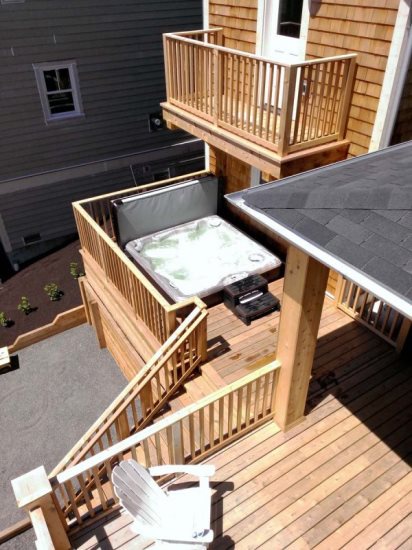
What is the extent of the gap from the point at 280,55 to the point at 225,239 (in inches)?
134

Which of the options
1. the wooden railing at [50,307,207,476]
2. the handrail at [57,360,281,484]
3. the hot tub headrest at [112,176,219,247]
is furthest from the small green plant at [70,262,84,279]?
the handrail at [57,360,281,484]

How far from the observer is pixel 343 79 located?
5.81m

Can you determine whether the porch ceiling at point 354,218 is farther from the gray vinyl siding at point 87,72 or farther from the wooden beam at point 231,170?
the gray vinyl siding at point 87,72

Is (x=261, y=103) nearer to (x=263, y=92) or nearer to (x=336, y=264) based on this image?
(x=263, y=92)

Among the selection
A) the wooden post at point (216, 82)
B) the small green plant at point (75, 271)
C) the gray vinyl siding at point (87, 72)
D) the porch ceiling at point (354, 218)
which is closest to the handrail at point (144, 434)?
the porch ceiling at point (354, 218)

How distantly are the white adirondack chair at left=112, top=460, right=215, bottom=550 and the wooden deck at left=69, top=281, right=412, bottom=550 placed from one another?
0.51 meters

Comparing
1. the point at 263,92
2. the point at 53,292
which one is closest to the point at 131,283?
the point at 263,92

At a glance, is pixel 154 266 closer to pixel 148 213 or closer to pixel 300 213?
pixel 148 213

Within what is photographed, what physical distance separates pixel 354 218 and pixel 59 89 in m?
10.1

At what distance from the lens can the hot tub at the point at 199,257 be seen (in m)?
7.25

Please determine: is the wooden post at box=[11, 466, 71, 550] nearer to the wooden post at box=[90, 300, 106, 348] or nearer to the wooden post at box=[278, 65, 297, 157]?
the wooden post at box=[278, 65, 297, 157]

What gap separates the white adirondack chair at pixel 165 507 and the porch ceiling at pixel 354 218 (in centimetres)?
243

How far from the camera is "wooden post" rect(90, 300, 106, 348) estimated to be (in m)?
8.88

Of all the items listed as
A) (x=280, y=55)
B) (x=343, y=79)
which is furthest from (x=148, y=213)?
(x=343, y=79)
